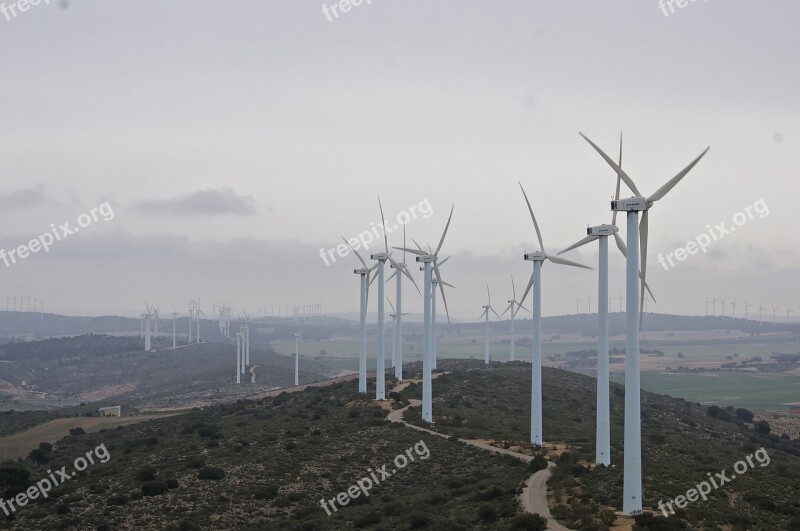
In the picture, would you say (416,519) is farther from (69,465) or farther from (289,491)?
(69,465)

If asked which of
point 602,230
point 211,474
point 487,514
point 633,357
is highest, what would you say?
point 602,230

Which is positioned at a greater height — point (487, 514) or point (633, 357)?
point (633, 357)

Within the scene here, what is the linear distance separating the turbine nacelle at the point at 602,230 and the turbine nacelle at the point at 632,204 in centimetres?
803

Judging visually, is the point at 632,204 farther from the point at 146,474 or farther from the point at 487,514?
the point at 146,474

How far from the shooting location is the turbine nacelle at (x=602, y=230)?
46.3 metres

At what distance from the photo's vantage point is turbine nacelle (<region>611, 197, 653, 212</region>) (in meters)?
37.9

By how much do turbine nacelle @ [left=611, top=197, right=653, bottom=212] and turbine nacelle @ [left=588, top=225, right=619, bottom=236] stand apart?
803 cm

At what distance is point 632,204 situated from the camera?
38000mm

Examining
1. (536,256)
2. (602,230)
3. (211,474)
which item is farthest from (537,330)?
(211,474)

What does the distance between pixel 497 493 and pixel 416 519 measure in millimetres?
5855

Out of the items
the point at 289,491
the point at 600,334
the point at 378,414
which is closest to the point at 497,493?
the point at 600,334

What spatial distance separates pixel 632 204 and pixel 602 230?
27.9 feet

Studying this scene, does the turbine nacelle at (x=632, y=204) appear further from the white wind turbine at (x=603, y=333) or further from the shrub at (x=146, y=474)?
the shrub at (x=146, y=474)

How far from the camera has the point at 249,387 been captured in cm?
19250
